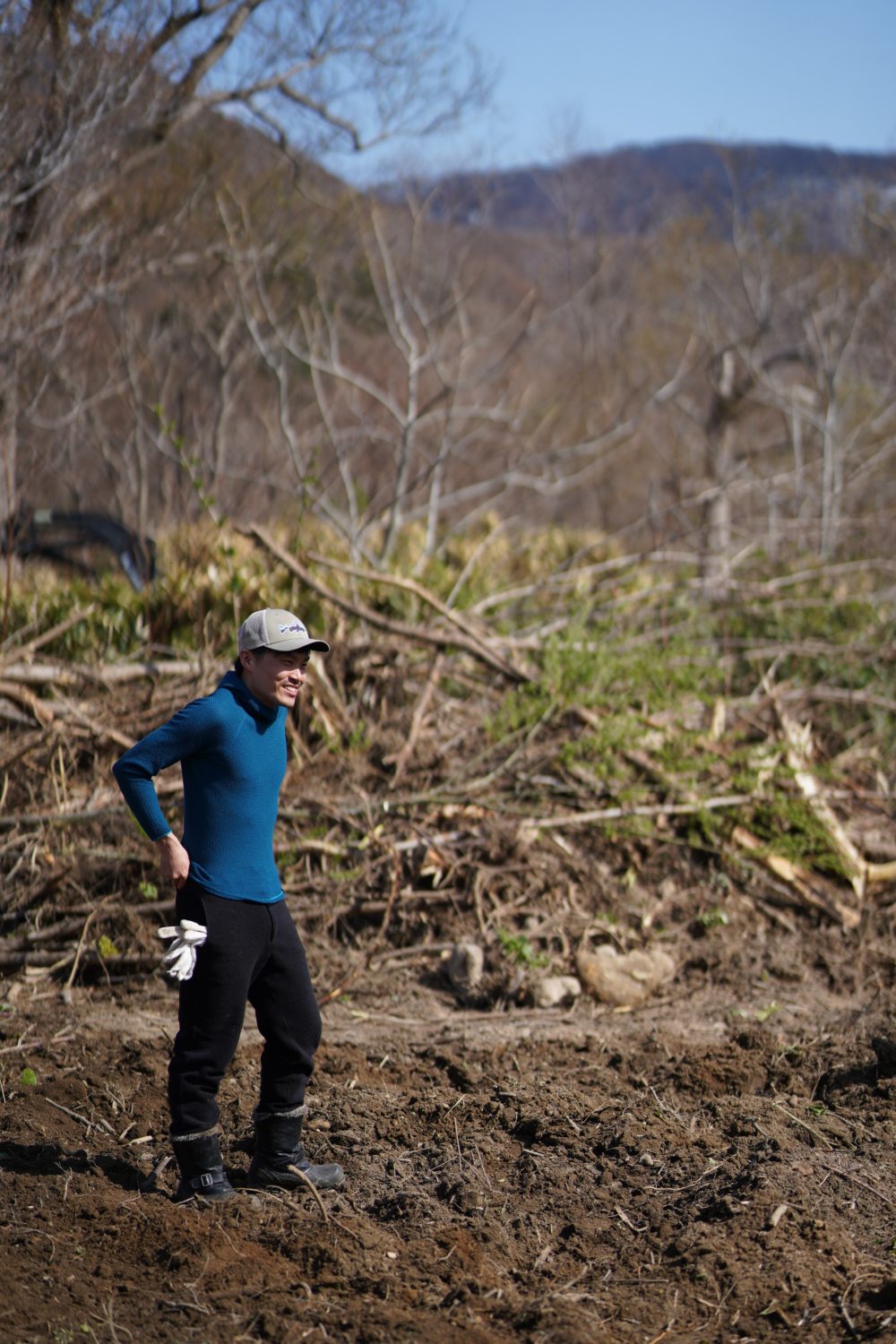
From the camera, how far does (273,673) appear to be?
343cm

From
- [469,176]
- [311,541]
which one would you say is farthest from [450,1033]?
[469,176]

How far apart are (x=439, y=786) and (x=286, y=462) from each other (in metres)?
8.55

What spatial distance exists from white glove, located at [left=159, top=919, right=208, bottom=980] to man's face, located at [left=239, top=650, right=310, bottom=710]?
0.64 meters

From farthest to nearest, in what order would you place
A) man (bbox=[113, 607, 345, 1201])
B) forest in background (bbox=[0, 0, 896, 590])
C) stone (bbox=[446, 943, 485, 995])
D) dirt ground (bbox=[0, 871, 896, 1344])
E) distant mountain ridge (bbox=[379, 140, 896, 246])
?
distant mountain ridge (bbox=[379, 140, 896, 246]) → forest in background (bbox=[0, 0, 896, 590]) → stone (bbox=[446, 943, 485, 995]) → man (bbox=[113, 607, 345, 1201]) → dirt ground (bbox=[0, 871, 896, 1344])

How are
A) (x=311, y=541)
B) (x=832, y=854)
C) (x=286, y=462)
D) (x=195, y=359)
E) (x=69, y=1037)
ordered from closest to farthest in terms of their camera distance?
1. (x=69, y=1037)
2. (x=832, y=854)
3. (x=311, y=541)
4. (x=286, y=462)
5. (x=195, y=359)

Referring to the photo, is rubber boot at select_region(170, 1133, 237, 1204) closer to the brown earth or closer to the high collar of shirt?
the brown earth

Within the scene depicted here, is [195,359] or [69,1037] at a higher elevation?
[195,359]

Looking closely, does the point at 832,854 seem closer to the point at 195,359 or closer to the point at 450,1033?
the point at 450,1033

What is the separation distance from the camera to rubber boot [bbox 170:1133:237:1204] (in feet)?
10.9

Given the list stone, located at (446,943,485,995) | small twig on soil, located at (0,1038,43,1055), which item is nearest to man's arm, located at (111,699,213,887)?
small twig on soil, located at (0,1038,43,1055)

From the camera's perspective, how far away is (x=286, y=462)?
13.9 m

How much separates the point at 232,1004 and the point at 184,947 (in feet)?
0.73

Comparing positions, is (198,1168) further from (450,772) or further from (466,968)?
(450,772)

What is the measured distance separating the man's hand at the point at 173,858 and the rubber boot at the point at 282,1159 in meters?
0.78
